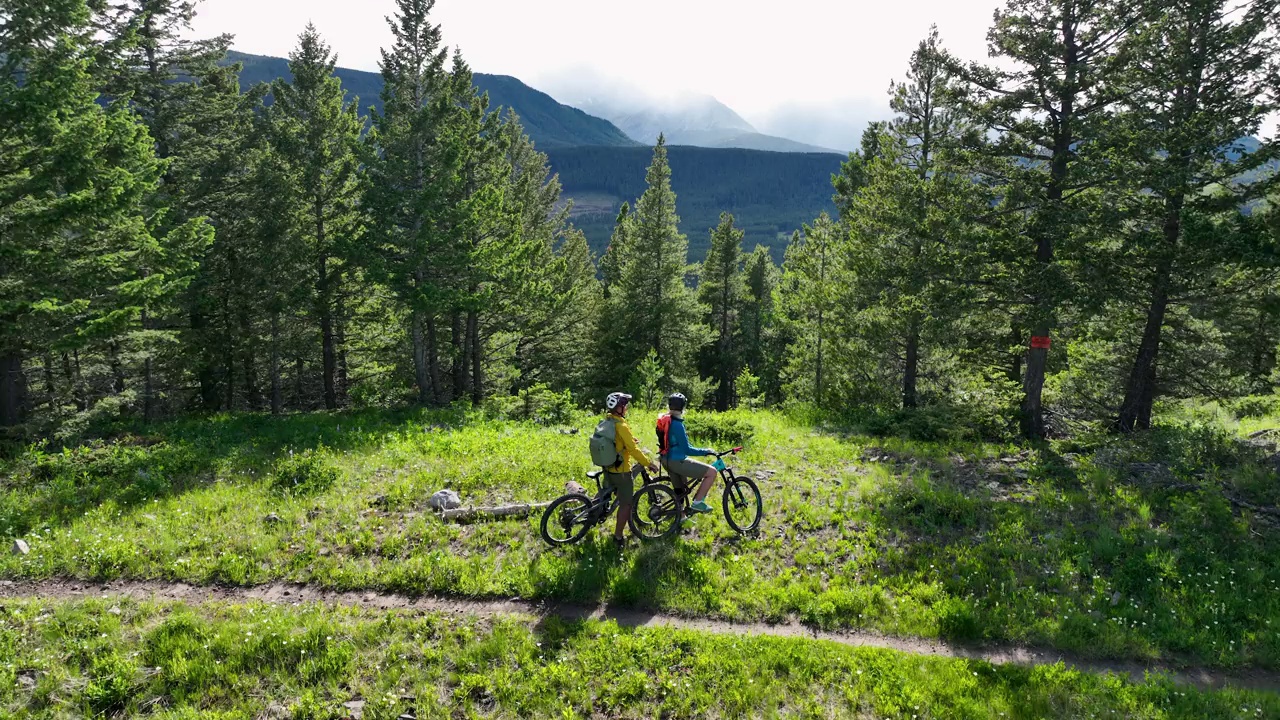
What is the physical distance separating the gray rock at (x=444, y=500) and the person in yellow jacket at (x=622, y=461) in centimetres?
341

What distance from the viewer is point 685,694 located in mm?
6383

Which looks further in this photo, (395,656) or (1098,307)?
(1098,307)

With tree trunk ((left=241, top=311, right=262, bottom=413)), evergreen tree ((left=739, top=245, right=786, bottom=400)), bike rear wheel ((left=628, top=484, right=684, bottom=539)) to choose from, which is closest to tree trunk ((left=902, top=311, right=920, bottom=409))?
bike rear wheel ((left=628, top=484, right=684, bottom=539))

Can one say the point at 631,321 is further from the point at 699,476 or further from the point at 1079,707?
the point at 1079,707

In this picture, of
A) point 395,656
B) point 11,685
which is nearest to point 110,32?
point 11,685

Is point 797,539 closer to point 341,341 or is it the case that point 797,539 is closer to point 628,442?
point 628,442

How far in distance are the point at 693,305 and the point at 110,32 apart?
27.6m

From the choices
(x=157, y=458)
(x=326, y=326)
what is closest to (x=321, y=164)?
(x=326, y=326)

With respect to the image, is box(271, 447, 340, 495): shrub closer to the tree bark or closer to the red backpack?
the red backpack

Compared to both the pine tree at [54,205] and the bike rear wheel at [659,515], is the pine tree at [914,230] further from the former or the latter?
the pine tree at [54,205]

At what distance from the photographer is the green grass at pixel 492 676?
6.14m

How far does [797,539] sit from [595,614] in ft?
13.3

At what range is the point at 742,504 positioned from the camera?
1020 centimetres

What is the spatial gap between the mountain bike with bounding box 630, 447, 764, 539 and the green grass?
248 cm
